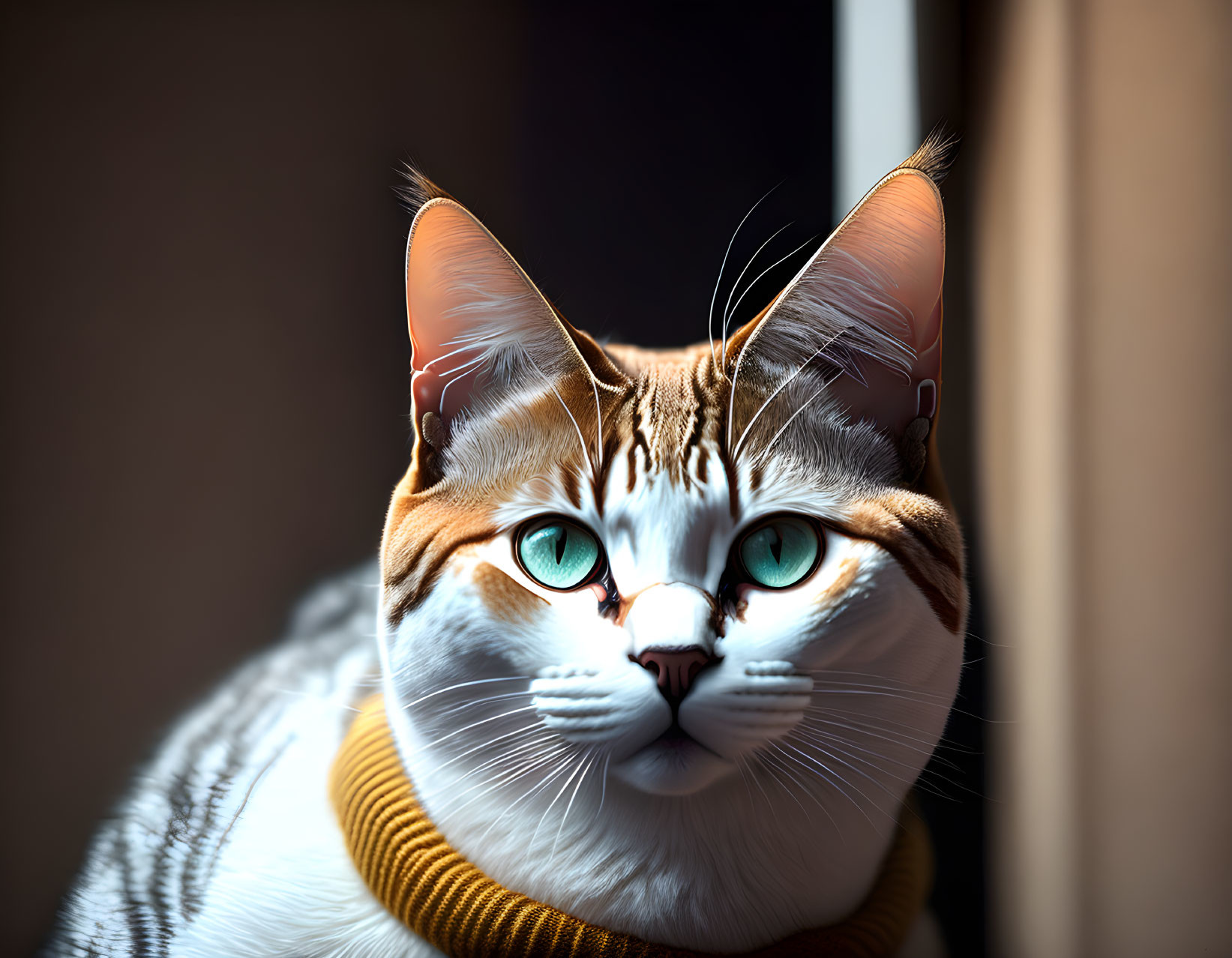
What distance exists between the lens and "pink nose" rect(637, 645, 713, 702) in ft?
1.49

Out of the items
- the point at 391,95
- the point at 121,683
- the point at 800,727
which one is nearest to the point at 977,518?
the point at 800,727

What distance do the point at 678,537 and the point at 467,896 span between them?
27 cm

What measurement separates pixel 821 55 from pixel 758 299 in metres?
0.25

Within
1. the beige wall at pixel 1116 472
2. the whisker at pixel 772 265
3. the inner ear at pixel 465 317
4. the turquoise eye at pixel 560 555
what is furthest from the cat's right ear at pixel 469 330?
the beige wall at pixel 1116 472

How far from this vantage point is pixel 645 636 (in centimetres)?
46

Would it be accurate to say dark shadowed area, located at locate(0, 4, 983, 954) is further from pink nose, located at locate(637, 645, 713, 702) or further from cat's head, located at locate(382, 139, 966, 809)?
pink nose, located at locate(637, 645, 713, 702)

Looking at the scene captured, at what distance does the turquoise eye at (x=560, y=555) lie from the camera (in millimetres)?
524

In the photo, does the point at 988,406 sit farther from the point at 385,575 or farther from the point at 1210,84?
the point at 385,575

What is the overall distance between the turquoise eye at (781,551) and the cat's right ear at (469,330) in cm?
16

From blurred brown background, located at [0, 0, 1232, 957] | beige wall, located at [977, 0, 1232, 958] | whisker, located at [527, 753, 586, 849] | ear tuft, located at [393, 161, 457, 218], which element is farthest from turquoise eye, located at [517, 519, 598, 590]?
beige wall, located at [977, 0, 1232, 958]

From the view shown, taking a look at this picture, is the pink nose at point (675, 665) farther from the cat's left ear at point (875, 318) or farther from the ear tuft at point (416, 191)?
the ear tuft at point (416, 191)

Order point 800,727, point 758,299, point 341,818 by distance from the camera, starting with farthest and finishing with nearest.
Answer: point 758,299
point 341,818
point 800,727

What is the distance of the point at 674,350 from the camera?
80 centimetres

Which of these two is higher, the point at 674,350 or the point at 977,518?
the point at 674,350
